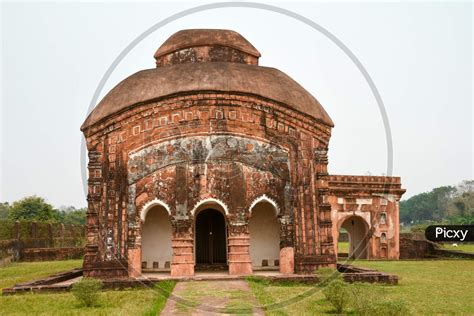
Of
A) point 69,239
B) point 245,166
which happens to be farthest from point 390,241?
point 69,239

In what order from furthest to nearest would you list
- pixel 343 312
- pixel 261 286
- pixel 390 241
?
1. pixel 390 241
2. pixel 261 286
3. pixel 343 312

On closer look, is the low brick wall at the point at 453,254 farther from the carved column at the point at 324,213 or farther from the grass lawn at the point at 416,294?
the carved column at the point at 324,213

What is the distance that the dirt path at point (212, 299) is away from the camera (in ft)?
34.7

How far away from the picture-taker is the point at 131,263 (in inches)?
632

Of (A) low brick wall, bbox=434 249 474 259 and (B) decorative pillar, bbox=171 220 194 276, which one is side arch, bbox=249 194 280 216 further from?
(A) low brick wall, bbox=434 249 474 259

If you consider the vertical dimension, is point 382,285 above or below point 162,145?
below

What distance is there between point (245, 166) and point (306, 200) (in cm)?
209

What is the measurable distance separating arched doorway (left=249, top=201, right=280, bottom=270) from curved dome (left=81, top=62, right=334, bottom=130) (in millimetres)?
3606

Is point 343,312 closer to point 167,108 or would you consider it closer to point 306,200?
point 306,200

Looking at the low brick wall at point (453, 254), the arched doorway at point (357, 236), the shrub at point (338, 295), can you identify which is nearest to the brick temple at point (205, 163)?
the shrub at point (338, 295)

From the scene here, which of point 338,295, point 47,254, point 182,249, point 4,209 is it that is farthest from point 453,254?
point 4,209

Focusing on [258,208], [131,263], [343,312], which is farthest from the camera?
[258,208]

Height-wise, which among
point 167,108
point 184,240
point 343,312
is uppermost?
point 167,108

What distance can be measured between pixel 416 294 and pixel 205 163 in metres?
6.82
